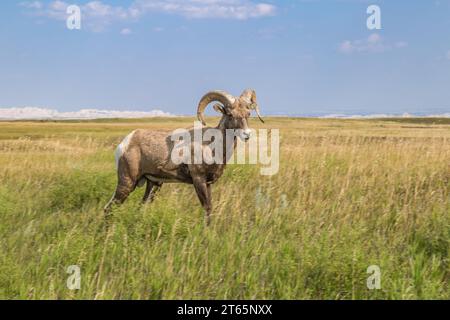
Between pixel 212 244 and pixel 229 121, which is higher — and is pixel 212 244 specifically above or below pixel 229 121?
below

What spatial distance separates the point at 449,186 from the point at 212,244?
6.04m

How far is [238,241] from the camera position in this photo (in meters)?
5.74

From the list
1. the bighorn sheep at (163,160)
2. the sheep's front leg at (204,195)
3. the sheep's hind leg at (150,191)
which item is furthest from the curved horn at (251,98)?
the sheep's hind leg at (150,191)

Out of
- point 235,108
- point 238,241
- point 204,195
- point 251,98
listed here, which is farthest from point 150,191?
point 238,241

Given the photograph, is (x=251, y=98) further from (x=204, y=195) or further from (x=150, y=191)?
(x=150, y=191)

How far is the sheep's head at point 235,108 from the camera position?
723 cm

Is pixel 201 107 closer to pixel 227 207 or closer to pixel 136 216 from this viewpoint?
pixel 227 207

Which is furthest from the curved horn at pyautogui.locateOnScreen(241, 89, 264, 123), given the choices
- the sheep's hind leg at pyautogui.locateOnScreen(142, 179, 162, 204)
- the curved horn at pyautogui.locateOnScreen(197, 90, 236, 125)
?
the sheep's hind leg at pyautogui.locateOnScreen(142, 179, 162, 204)

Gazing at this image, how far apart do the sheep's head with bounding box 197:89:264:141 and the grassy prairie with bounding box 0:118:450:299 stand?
4.36 feet

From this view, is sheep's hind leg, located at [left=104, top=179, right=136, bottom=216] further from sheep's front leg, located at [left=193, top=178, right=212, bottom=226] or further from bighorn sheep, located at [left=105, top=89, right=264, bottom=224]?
sheep's front leg, located at [left=193, top=178, right=212, bottom=226]

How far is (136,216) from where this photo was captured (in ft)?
21.2

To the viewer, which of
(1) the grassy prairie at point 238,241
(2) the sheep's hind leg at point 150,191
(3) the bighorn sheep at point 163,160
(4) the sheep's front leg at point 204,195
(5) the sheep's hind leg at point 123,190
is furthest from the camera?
(2) the sheep's hind leg at point 150,191

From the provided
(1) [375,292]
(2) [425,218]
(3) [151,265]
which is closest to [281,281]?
(1) [375,292]

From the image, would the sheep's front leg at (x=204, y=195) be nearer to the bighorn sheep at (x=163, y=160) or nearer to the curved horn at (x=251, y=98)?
the bighorn sheep at (x=163, y=160)
